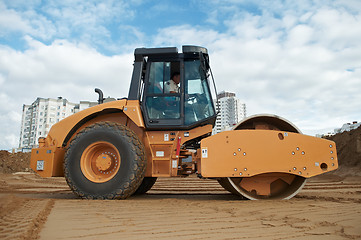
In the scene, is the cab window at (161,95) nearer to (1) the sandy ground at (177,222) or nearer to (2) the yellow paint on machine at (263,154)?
(2) the yellow paint on machine at (263,154)

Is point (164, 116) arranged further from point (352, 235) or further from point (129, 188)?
point (352, 235)

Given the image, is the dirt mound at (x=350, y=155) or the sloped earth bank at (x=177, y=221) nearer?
the sloped earth bank at (x=177, y=221)

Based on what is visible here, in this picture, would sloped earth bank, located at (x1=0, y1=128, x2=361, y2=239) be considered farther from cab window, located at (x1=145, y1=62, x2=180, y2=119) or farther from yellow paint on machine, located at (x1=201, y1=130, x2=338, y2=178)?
cab window, located at (x1=145, y1=62, x2=180, y2=119)

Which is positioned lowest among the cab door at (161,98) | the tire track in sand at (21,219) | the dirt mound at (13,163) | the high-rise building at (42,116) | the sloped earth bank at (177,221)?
the sloped earth bank at (177,221)

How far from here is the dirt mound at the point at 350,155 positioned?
13566 millimetres

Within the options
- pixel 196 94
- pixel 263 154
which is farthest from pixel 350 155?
pixel 196 94

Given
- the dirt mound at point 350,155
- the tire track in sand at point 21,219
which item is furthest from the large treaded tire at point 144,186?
the dirt mound at point 350,155

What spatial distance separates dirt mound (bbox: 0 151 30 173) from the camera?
21.5 meters

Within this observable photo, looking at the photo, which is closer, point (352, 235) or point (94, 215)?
point (352, 235)

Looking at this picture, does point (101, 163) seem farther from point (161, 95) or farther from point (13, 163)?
point (13, 163)

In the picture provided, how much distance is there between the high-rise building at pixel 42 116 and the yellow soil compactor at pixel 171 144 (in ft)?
260

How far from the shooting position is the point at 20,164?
22219mm

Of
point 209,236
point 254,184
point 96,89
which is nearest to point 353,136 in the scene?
point 254,184

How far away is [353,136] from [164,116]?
602 inches
